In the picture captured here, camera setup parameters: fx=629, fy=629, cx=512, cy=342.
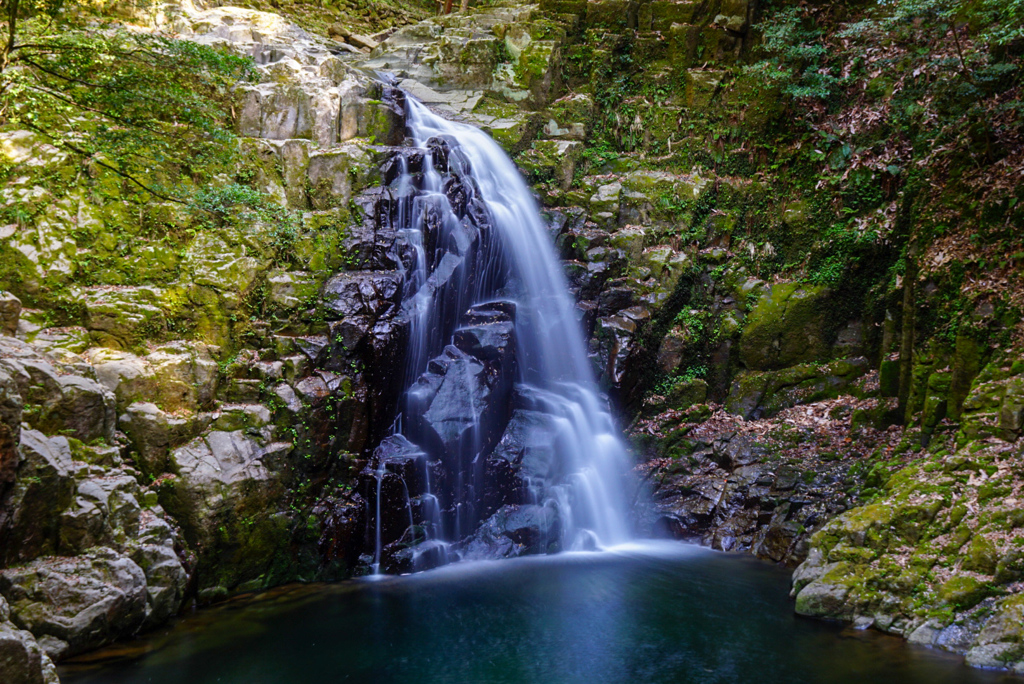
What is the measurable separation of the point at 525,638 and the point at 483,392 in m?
4.81

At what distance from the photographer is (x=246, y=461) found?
8.94m

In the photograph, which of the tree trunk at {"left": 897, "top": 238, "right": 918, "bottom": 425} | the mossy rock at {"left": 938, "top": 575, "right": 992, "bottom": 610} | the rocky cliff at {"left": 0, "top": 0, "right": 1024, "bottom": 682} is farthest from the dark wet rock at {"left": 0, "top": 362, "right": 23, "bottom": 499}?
the tree trunk at {"left": 897, "top": 238, "right": 918, "bottom": 425}

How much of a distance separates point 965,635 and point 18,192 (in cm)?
1346

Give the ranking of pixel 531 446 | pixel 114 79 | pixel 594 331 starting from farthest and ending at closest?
pixel 594 331
pixel 531 446
pixel 114 79

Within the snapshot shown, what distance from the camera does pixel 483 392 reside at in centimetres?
1152

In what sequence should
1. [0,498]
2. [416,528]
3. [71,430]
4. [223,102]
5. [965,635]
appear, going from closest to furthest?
[0,498], [965,635], [71,430], [416,528], [223,102]

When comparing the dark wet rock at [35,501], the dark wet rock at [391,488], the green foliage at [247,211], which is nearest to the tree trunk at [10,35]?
the green foliage at [247,211]

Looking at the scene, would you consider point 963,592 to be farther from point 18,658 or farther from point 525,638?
point 18,658

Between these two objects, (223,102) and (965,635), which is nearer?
(965,635)

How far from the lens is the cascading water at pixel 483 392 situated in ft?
34.6

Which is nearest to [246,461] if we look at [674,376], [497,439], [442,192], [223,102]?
[497,439]

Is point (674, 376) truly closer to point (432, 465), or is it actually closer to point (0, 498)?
point (432, 465)

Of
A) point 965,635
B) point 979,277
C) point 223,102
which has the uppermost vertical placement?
point 223,102

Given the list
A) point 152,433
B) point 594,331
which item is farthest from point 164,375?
point 594,331
